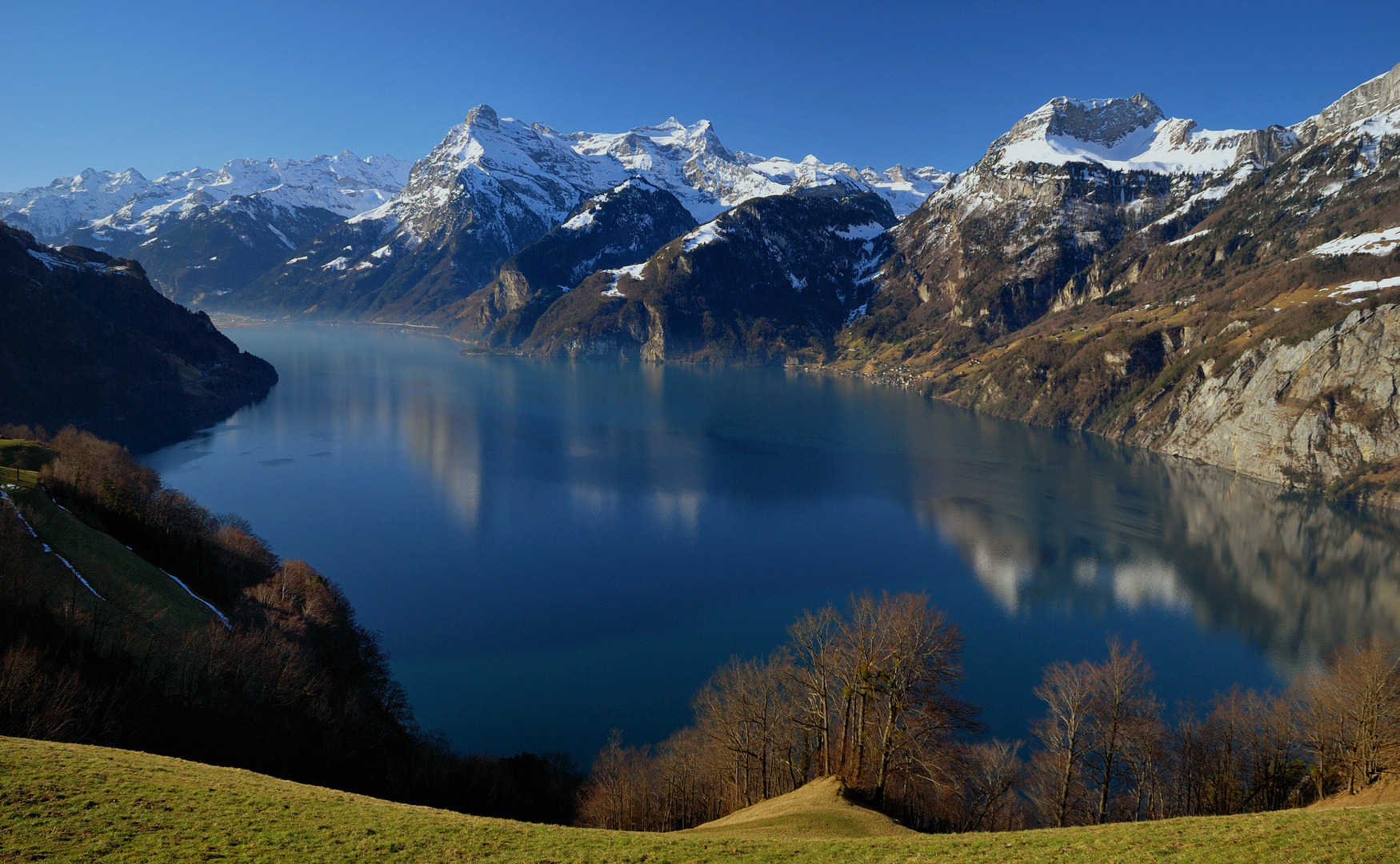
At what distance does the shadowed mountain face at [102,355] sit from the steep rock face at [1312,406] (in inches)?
6180

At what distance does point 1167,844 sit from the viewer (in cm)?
1519

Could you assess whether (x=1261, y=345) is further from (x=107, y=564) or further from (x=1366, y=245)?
Answer: (x=107, y=564)

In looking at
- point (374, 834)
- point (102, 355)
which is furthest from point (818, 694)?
point (102, 355)

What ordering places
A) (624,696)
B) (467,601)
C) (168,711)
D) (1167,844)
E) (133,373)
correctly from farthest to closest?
1. (133,373)
2. (467,601)
3. (624,696)
4. (168,711)
5. (1167,844)

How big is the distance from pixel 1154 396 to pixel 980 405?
125 feet

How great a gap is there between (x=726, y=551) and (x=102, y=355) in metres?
117

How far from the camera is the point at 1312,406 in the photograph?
9525cm

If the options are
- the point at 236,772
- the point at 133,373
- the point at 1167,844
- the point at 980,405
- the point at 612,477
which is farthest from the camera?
the point at 980,405

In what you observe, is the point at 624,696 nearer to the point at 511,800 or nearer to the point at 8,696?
the point at 511,800

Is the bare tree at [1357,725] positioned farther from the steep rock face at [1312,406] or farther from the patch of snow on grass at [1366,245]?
the patch of snow on grass at [1366,245]

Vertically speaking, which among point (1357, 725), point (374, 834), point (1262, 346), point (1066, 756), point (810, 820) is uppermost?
point (1262, 346)

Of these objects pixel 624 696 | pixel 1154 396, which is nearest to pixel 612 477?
pixel 624 696

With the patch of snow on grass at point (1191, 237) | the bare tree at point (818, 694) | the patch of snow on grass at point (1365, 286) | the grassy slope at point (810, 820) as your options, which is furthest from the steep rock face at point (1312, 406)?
the patch of snow on grass at point (1191, 237)

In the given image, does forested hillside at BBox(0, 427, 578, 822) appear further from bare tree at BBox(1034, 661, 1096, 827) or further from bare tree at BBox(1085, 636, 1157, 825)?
bare tree at BBox(1085, 636, 1157, 825)
